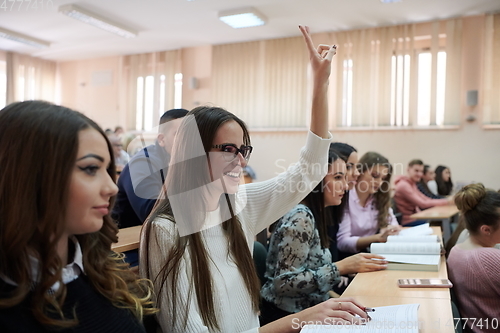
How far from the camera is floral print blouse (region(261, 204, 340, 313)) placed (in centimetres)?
166

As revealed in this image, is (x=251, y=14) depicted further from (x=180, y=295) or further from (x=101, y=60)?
(x=180, y=295)

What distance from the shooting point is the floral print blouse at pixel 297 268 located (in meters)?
1.66

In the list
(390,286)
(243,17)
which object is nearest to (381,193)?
(390,286)

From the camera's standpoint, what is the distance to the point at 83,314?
33.1 inches

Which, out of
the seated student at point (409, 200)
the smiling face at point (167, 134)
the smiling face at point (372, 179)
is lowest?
the seated student at point (409, 200)

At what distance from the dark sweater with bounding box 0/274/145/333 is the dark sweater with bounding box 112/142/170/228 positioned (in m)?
1.30

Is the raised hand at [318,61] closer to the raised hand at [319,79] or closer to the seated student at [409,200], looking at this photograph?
the raised hand at [319,79]

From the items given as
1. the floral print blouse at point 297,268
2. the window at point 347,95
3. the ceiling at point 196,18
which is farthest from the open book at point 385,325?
the window at point 347,95

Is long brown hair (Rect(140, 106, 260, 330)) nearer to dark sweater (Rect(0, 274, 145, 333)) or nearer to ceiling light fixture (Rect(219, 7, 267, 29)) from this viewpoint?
dark sweater (Rect(0, 274, 145, 333))

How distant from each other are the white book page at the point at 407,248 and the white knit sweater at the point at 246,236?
84 centimetres

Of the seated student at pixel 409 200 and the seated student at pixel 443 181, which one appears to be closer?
the seated student at pixel 409 200

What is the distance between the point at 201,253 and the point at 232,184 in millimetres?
238

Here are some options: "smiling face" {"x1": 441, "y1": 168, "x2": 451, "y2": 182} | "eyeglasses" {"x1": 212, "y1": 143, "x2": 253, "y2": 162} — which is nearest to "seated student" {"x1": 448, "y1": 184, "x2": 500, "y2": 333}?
"eyeglasses" {"x1": 212, "y1": 143, "x2": 253, "y2": 162}

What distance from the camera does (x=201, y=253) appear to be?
1223 mm
